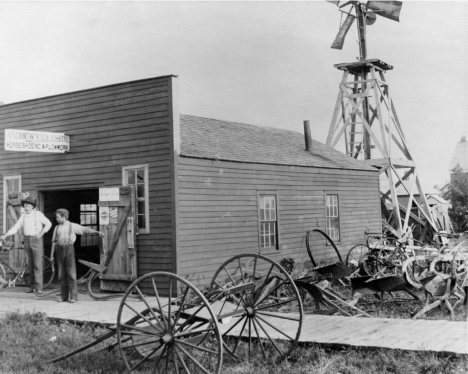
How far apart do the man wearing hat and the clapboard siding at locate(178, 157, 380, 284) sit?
3187 millimetres

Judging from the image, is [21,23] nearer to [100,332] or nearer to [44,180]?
[44,180]

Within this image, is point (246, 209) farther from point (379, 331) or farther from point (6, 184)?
point (379, 331)

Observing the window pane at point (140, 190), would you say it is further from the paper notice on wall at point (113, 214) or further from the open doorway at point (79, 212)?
the open doorway at point (79, 212)

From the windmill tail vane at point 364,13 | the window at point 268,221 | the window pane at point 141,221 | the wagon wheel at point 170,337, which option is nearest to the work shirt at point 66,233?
the window pane at point 141,221

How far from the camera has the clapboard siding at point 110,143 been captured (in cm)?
1191

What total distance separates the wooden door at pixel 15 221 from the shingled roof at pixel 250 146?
441cm

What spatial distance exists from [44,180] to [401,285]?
360 inches

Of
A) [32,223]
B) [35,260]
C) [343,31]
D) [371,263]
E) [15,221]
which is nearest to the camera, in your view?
[35,260]

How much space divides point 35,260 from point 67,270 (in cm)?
141

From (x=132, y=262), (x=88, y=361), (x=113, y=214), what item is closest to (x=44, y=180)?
(x=113, y=214)

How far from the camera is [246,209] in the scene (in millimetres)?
14250

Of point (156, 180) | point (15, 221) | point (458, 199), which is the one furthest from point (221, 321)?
point (458, 199)

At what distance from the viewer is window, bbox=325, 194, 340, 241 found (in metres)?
18.1

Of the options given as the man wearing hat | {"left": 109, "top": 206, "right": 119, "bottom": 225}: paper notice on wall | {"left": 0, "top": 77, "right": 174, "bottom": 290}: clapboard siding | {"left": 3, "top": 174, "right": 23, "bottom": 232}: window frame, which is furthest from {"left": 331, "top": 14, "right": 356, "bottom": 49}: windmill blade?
the man wearing hat
